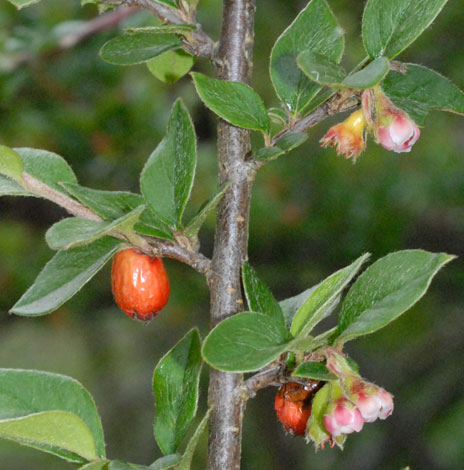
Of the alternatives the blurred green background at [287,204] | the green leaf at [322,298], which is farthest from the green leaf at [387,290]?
the blurred green background at [287,204]

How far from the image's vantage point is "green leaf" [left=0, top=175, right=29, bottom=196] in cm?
70

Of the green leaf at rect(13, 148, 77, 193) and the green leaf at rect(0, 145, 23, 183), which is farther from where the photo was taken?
the green leaf at rect(13, 148, 77, 193)

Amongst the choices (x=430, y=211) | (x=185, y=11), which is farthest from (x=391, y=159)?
(x=185, y=11)

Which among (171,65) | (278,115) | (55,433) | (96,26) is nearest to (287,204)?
(96,26)

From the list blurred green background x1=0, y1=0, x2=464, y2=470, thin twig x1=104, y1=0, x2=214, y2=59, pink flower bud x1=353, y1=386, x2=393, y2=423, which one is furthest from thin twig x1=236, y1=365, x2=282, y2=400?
blurred green background x1=0, y1=0, x2=464, y2=470

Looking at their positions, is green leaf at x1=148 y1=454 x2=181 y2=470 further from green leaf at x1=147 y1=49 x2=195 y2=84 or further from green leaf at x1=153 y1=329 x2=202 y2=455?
green leaf at x1=147 y1=49 x2=195 y2=84

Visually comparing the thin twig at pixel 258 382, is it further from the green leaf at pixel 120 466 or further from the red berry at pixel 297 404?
the green leaf at pixel 120 466

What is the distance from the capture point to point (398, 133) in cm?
67

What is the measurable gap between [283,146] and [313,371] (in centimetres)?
21

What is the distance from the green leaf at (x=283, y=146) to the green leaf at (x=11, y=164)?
0.73ft

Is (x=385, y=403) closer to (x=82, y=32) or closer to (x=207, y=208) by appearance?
(x=207, y=208)

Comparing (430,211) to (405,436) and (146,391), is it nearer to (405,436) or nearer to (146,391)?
(405,436)

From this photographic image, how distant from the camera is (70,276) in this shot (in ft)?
2.42

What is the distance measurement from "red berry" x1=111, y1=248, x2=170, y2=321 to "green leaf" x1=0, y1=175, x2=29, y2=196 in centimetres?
12
